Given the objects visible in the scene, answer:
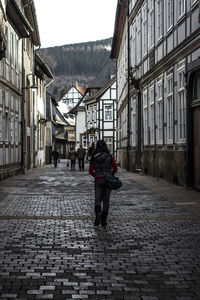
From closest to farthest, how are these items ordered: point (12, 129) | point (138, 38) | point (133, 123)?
point (12, 129) < point (138, 38) < point (133, 123)

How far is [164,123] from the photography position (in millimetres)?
19312

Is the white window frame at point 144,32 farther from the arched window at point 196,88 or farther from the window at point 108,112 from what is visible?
the window at point 108,112

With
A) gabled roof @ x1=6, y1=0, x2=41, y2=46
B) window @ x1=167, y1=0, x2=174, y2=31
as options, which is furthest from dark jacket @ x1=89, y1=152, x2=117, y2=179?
gabled roof @ x1=6, y1=0, x2=41, y2=46

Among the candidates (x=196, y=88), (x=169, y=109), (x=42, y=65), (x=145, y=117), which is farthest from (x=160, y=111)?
(x=42, y=65)

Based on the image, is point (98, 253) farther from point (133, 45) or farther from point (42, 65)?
point (42, 65)

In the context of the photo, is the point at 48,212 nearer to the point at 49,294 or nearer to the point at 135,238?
the point at 135,238

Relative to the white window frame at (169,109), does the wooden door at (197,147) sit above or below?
below

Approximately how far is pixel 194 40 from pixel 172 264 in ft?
31.9

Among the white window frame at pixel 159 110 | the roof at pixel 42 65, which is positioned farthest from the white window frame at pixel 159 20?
the roof at pixel 42 65

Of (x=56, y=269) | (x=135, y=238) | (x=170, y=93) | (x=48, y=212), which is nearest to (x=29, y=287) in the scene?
(x=56, y=269)

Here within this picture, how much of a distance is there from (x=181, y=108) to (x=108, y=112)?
4183 centimetres

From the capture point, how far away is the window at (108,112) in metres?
58.1

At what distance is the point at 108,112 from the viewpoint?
191ft

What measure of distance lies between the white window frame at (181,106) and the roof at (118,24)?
1732 cm
